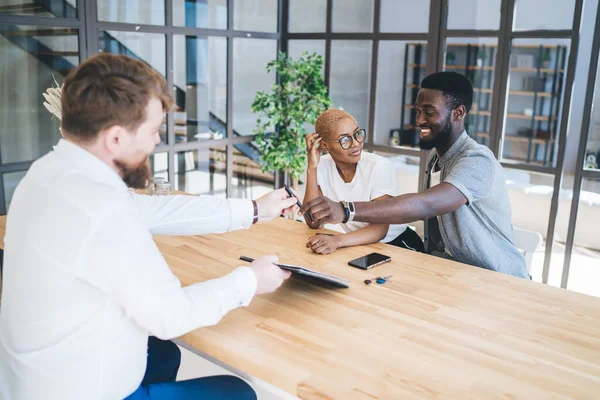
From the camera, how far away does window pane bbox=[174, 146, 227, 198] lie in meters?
4.75

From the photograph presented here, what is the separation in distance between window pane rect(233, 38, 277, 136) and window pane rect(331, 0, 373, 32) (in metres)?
0.68

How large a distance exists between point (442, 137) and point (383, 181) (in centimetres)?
37

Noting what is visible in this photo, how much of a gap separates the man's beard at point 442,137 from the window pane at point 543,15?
1.65m

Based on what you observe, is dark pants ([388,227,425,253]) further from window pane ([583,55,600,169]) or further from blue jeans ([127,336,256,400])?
window pane ([583,55,600,169])

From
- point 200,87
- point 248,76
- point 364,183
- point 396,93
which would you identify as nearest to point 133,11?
point 200,87

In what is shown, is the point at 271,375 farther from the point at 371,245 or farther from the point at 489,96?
the point at 489,96

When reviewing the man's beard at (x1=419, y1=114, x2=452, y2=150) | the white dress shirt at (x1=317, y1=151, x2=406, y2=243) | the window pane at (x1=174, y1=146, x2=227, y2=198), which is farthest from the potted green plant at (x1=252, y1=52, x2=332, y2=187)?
the man's beard at (x1=419, y1=114, x2=452, y2=150)

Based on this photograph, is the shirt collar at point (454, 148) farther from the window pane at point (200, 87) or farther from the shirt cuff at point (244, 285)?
the window pane at point (200, 87)

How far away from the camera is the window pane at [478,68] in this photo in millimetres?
4246

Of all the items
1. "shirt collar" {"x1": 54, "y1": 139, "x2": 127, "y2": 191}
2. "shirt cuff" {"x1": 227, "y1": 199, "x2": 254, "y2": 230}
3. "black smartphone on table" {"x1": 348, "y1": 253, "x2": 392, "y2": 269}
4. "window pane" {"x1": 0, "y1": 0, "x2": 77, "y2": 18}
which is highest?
"window pane" {"x1": 0, "y1": 0, "x2": 77, "y2": 18}

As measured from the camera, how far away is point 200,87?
483cm

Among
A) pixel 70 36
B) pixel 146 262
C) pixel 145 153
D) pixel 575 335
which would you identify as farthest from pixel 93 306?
pixel 70 36

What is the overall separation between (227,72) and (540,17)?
2.54m

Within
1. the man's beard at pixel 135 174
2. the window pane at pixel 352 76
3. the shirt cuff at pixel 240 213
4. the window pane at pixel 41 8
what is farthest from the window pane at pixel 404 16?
the man's beard at pixel 135 174
